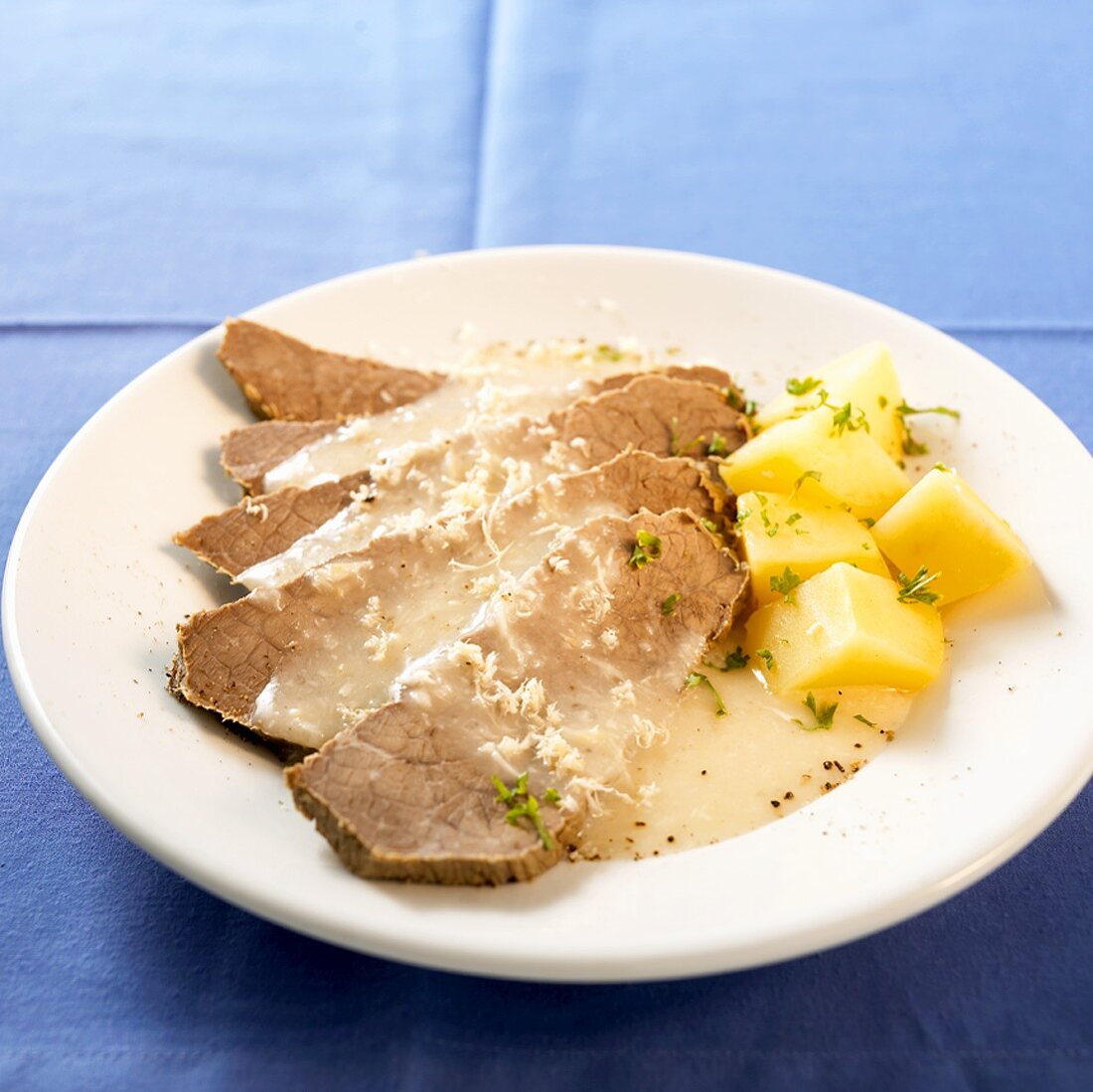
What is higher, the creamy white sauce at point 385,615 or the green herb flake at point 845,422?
the green herb flake at point 845,422

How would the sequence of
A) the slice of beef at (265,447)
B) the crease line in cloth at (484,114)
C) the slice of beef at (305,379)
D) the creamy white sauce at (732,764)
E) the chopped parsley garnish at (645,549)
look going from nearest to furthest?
the creamy white sauce at (732,764), the chopped parsley garnish at (645,549), the slice of beef at (265,447), the slice of beef at (305,379), the crease line in cloth at (484,114)

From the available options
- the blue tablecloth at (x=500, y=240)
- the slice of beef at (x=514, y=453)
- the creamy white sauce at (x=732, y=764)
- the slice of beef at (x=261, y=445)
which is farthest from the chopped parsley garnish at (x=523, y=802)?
the slice of beef at (x=261, y=445)

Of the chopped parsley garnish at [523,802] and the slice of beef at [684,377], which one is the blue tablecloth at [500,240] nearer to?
the chopped parsley garnish at [523,802]

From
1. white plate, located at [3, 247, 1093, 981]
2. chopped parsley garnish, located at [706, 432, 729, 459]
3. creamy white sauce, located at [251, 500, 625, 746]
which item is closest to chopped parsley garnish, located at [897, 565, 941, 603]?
white plate, located at [3, 247, 1093, 981]

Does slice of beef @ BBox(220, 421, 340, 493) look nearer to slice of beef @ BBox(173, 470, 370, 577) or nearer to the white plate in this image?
the white plate

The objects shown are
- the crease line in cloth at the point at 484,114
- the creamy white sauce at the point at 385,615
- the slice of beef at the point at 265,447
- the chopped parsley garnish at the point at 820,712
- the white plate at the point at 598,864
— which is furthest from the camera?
the crease line in cloth at the point at 484,114

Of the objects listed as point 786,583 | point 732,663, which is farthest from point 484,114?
point 732,663
